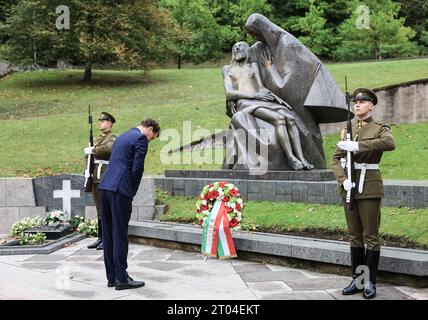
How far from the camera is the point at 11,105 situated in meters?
23.4

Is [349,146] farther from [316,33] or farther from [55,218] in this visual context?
[316,33]

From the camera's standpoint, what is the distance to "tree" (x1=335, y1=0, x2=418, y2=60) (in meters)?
34.6

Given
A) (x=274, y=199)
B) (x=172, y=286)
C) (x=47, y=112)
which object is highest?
(x=47, y=112)

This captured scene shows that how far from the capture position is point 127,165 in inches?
238

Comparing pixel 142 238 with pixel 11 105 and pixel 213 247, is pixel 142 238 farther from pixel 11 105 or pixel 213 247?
pixel 11 105

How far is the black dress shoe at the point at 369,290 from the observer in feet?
18.1

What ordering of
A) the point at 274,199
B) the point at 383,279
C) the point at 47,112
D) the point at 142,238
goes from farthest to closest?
the point at 47,112 < the point at 274,199 < the point at 142,238 < the point at 383,279

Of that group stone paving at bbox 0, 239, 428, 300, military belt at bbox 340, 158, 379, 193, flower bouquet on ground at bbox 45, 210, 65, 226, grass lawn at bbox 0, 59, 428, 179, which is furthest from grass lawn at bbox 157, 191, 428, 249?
grass lawn at bbox 0, 59, 428, 179

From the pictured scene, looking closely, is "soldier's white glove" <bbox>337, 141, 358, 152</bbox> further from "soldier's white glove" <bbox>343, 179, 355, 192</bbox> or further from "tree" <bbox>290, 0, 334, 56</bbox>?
"tree" <bbox>290, 0, 334, 56</bbox>

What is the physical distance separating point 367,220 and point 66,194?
6.61m

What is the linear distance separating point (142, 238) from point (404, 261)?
452 cm

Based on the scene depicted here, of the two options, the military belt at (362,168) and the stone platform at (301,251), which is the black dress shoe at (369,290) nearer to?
the stone platform at (301,251)

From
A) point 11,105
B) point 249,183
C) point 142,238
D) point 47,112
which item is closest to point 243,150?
point 249,183

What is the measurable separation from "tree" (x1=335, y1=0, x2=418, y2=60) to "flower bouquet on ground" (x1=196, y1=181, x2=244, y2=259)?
2945cm
